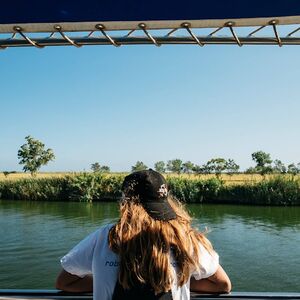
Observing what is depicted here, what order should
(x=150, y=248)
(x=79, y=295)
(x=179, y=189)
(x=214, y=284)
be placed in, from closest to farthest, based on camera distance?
(x=150, y=248), (x=214, y=284), (x=79, y=295), (x=179, y=189)

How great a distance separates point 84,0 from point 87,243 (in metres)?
1.01

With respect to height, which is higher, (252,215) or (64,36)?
(64,36)

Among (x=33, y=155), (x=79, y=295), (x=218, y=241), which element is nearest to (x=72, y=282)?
(x=79, y=295)

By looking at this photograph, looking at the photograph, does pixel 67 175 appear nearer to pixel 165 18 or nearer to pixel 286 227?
pixel 286 227

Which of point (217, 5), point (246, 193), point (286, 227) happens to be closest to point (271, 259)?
point (286, 227)

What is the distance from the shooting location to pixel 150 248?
116 cm

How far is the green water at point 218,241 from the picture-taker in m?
9.19

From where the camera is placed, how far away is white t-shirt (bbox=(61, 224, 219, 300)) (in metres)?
1.17

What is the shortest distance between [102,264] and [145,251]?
132 millimetres

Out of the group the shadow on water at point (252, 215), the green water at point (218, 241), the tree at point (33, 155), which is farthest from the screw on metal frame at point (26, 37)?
the tree at point (33, 155)

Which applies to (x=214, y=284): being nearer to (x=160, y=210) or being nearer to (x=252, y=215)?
(x=160, y=210)

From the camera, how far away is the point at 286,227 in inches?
669

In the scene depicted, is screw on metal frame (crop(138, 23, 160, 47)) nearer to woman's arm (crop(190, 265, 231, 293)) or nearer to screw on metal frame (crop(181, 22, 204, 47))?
screw on metal frame (crop(181, 22, 204, 47))

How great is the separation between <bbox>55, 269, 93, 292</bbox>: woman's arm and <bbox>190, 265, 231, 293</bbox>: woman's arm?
0.36 m
